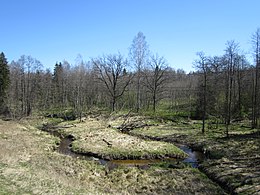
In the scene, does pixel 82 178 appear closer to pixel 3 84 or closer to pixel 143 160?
pixel 143 160

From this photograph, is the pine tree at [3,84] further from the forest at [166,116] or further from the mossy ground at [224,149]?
the mossy ground at [224,149]

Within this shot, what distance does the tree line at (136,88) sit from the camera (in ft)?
151

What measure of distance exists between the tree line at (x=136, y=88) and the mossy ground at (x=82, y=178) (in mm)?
19223

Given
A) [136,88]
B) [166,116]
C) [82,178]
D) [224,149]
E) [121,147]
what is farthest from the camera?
[136,88]

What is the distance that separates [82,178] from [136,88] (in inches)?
2169

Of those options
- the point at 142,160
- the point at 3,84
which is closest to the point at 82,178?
the point at 142,160

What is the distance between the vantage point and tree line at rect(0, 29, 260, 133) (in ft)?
151

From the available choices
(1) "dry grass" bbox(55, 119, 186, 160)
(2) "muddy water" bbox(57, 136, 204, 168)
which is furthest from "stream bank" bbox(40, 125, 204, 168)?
(1) "dry grass" bbox(55, 119, 186, 160)

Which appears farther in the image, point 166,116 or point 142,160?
point 166,116

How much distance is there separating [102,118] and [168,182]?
35.4 meters

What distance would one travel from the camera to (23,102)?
2579 inches

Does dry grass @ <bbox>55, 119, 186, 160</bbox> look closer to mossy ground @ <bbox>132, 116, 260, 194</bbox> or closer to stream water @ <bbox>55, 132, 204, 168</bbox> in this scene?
stream water @ <bbox>55, 132, 204, 168</bbox>

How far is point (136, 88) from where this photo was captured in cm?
7238

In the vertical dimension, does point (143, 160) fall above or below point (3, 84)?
below
